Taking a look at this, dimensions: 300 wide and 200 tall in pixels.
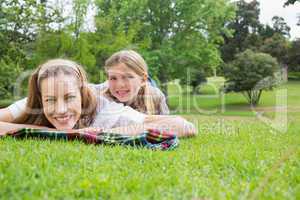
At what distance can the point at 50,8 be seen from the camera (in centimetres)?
1702

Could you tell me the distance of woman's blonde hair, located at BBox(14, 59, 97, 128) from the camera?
3.93m

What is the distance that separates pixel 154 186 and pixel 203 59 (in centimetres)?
2565

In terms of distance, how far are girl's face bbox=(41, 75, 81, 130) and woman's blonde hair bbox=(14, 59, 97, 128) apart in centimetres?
13

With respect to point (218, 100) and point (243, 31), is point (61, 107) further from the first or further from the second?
point (243, 31)

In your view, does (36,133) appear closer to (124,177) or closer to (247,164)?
(124,177)

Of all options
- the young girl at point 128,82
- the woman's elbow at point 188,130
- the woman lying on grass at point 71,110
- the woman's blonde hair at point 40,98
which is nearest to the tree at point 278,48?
the young girl at point 128,82

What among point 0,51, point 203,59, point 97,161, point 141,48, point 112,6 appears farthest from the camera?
point 203,59

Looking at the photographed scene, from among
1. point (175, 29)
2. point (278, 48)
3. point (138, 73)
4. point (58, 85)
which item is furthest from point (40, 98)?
point (278, 48)

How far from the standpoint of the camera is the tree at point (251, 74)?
85.6ft

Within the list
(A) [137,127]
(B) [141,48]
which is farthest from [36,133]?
(B) [141,48]

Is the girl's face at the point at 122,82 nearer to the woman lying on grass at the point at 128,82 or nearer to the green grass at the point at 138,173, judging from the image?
the woman lying on grass at the point at 128,82

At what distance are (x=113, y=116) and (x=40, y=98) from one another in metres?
0.75

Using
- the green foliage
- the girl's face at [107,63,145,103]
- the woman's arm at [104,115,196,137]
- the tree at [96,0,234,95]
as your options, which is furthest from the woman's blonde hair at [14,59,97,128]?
the tree at [96,0,234,95]

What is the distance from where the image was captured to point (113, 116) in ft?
13.2
